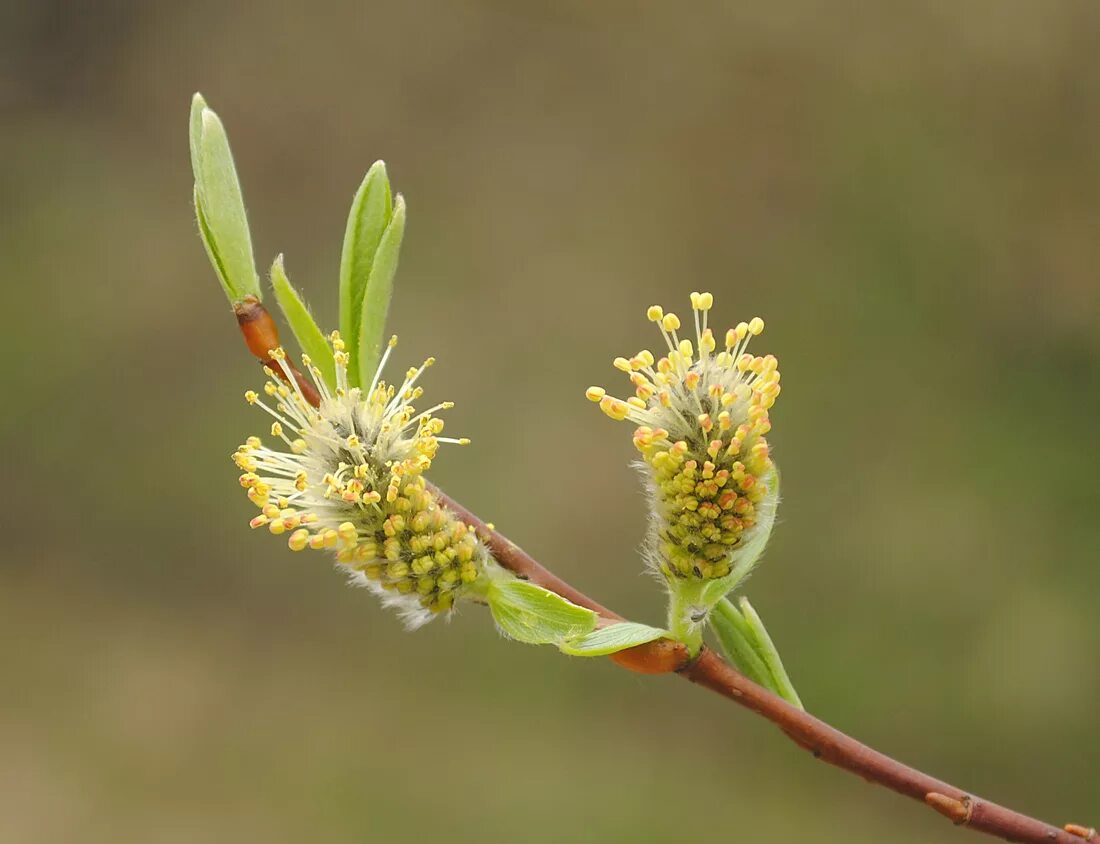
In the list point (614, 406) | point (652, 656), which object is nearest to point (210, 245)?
point (614, 406)

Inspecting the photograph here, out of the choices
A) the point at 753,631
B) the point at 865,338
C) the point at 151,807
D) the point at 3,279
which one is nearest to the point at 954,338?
the point at 865,338

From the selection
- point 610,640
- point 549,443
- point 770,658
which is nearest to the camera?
point 610,640

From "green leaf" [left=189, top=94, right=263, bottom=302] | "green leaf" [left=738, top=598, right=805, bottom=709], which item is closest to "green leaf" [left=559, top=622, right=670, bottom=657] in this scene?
"green leaf" [left=738, top=598, right=805, bottom=709]

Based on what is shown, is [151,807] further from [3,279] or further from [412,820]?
[3,279]

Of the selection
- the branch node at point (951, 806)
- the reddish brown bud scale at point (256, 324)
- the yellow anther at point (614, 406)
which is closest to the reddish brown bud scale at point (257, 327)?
the reddish brown bud scale at point (256, 324)

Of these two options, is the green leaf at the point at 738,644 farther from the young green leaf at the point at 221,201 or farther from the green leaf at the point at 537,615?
the young green leaf at the point at 221,201

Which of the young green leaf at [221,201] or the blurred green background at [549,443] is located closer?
the young green leaf at [221,201]

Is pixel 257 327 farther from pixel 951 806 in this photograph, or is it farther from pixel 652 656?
pixel 951 806
